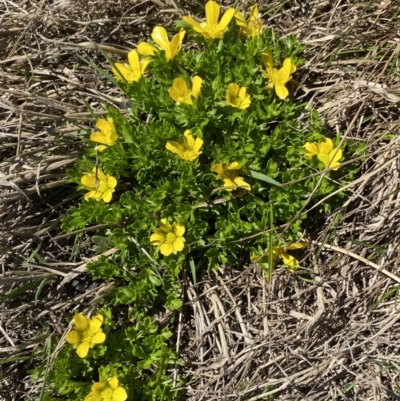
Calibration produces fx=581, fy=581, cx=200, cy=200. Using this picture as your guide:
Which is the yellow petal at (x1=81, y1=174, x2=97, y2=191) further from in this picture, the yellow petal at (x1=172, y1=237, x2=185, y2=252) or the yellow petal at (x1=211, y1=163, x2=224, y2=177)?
the yellow petal at (x1=211, y1=163, x2=224, y2=177)

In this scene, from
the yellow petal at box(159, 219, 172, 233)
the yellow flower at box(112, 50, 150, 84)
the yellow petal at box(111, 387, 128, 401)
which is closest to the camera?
the yellow petal at box(111, 387, 128, 401)

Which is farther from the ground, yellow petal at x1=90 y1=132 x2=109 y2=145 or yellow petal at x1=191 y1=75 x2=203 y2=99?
yellow petal at x1=191 y1=75 x2=203 y2=99

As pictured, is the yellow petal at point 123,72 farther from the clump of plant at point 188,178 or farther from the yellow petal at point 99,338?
the yellow petal at point 99,338

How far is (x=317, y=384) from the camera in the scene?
2566mm

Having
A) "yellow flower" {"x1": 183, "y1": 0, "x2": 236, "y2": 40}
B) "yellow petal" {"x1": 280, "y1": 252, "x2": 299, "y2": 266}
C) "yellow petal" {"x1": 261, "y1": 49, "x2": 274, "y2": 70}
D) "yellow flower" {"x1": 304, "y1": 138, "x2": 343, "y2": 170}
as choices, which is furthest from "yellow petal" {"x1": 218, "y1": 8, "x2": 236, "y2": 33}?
"yellow petal" {"x1": 280, "y1": 252, "x2": 299, "y2": 266}

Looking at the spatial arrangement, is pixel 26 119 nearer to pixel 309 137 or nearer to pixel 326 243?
pixel 309 137

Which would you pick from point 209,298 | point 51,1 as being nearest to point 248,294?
point 209,298

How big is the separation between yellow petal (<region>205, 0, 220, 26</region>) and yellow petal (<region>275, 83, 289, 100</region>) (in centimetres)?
41

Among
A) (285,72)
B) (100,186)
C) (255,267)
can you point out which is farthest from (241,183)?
(100,186)

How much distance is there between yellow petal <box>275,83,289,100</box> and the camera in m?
2.58

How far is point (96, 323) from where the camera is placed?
2582 mm

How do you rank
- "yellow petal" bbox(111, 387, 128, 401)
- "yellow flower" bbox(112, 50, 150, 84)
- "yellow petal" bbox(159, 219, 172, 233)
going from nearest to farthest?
"yellow petal" bbox(111, 387, 128, 401) < "yellow petal" bbox(159, 219, 172, 233) < "yellow flower" bbox(112, 50, 150, 84)

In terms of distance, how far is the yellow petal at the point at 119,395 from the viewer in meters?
2.47

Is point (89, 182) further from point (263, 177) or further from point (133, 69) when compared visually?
point (263, 177)
